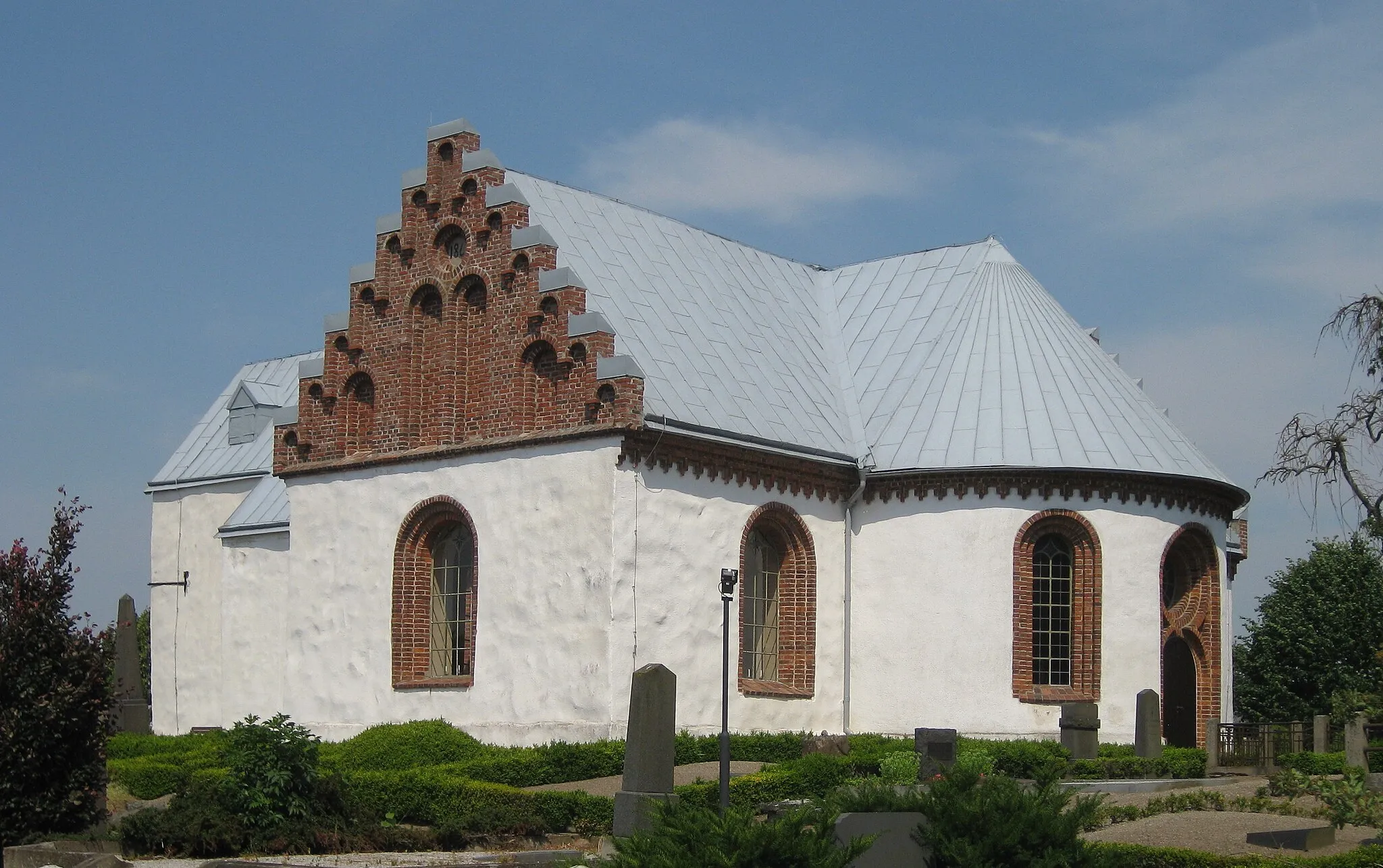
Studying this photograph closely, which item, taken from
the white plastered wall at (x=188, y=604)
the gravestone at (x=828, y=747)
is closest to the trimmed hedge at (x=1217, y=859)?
the gravestone at (x=828, y=747)

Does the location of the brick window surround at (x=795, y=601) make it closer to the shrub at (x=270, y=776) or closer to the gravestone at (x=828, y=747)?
the gravestone at (x=828, y=747)

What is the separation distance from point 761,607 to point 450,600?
5.49 m

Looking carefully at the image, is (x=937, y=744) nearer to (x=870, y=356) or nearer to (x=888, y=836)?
(x=888, y=836)

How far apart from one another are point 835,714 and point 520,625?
6.43 m

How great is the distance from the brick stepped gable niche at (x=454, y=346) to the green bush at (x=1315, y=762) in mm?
12219

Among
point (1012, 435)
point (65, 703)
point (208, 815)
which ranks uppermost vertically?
point (1012, 435)

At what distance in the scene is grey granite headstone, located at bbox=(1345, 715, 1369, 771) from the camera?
87.7 ft

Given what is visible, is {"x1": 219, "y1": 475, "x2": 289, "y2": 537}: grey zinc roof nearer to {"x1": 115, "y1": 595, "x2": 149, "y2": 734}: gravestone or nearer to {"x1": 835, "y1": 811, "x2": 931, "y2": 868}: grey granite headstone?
{"x1": 115, "y1": 595, "x2": 149, "y2": 734}: gravestone

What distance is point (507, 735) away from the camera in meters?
28.4

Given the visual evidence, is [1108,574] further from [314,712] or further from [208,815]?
[208,815]

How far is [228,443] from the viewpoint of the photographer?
4566 centimetres

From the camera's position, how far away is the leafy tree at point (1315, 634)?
45344 millimetres

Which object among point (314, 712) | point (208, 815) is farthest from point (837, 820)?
point (314, 712)

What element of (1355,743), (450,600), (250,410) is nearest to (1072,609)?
(1355,743)
